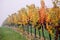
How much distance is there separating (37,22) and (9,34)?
0.59 meters

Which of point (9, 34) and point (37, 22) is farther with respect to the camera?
point (9, 34)

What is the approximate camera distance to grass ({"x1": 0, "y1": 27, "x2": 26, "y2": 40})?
4.21m

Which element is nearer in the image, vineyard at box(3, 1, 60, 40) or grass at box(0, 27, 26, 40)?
vineyard at box(3, 1, 60, 40)

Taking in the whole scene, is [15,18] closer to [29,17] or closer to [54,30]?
[29,17]

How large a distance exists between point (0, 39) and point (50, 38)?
1111 millimetres

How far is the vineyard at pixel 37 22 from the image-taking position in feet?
12.0

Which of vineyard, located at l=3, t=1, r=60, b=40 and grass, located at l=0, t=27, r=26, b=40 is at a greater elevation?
vineyard, located at l=3, t=1, r=60, b=40

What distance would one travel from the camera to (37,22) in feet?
13.4

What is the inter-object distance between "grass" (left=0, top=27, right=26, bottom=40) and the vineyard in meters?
0.10

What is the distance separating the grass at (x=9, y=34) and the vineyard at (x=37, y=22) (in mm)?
103

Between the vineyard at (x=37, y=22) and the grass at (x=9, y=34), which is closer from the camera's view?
the vineyard at (x=37, y=22)

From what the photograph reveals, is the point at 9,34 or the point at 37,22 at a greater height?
the point at 37,22

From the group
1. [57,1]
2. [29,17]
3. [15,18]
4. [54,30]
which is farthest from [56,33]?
[15,18]

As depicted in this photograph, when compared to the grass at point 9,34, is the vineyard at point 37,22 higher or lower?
higher
